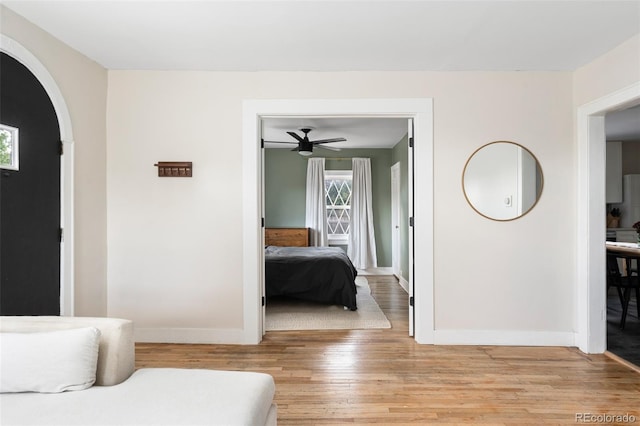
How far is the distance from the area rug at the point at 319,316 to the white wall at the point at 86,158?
1.62 metres

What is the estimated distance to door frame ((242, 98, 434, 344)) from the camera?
3.19m

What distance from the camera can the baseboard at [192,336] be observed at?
322 cm

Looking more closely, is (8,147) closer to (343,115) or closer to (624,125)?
(343,115)

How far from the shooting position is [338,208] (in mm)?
7422

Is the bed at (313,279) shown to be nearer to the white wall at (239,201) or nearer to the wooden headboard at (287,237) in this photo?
the white wall at (239,201)

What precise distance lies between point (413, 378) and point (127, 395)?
73.3 inches

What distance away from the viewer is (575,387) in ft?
7.95

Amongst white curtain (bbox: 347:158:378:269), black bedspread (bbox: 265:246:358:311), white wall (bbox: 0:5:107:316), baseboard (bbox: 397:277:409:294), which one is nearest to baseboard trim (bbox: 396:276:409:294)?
baseboard (bbox: 397:277:409:294)

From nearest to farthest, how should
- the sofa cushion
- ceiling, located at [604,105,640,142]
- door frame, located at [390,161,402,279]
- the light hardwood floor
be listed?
the sofa cushion
the light hardwood floor
ceiling, located at [604,105,640,142]
door frame, located at [390,161,402,279]

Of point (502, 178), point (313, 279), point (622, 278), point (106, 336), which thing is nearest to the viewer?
point (106, 336)

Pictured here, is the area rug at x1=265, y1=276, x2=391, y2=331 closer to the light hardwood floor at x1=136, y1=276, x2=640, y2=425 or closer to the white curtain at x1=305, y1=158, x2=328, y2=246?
the light hardwood floor at x1=136, y1=276, x2=640, y2=425

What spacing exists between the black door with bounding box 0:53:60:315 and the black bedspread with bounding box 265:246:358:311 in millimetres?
2281

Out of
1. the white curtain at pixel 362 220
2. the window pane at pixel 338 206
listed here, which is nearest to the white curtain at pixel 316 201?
the window pane at pixel 338 206

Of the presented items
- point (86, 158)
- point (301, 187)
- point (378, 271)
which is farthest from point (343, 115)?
point (378, 271)
